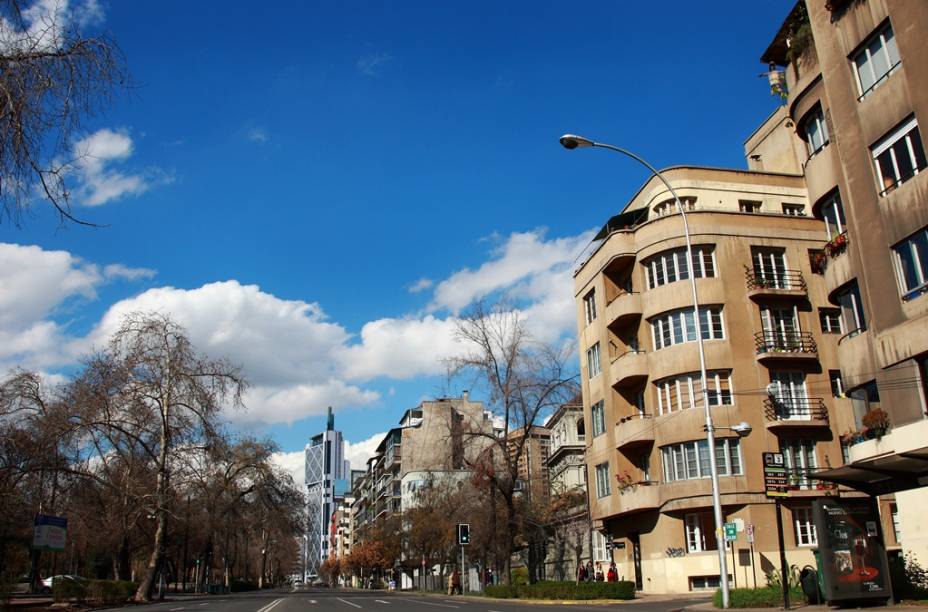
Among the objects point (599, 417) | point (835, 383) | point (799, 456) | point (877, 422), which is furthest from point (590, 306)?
point (877, 422)

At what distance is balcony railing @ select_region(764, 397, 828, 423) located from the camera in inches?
1314

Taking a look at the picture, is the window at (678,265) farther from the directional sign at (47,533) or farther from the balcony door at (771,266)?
the directional sign at (47,533)

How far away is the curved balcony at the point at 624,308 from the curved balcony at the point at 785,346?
5.94 meters

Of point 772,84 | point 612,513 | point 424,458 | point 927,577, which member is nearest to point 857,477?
point 927,577

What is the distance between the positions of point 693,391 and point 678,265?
20.9ft

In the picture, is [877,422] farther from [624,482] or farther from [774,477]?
[624,482]

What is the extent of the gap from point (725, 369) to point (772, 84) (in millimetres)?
14912

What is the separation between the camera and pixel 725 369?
3388 cm

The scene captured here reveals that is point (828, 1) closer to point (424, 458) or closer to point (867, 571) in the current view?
point (867, 571)

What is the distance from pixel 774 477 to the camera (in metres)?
19.1

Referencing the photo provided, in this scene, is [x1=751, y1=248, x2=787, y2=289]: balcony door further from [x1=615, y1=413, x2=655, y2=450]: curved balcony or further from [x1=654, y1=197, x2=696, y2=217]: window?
[x1=615, y1=413, x2=655, y2=450]: curved balcony

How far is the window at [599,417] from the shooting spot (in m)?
39.8

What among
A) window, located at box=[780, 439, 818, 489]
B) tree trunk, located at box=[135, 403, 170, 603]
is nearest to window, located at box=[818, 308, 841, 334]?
window, located at box=[780, 439, 818, 489]

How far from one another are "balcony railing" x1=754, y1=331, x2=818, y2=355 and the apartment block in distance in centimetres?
876
